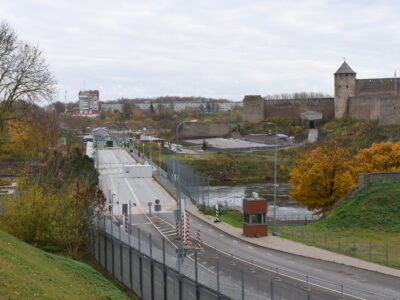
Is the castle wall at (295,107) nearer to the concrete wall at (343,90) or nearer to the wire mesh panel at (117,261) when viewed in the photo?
the concrete wall at (343,90)

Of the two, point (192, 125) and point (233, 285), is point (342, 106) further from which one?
point (233, 285)

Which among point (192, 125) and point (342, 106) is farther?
point (192, 125)

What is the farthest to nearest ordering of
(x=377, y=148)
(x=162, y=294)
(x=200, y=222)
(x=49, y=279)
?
(x=377, y=148)
(x=200, y=222)
(x=162, y=294)
(x=49, y=279)

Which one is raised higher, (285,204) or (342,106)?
(342,106)

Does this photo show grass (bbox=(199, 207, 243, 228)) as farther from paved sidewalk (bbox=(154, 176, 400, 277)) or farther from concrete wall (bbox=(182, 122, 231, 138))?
concrete wall (bbox=(182, 122, 231, 138))

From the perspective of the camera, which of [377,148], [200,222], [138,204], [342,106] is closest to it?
[200,222]

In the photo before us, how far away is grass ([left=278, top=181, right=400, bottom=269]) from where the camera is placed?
27.3 m

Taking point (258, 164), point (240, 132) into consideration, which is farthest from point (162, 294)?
point (240, 132)

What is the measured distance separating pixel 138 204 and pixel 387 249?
912 inches

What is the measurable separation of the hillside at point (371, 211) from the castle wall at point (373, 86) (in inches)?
2891

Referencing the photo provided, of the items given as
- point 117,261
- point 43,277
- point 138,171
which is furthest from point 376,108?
point 43,277

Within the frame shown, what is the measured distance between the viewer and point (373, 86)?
108m

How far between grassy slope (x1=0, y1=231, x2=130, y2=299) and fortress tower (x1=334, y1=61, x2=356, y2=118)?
90926 millimetres

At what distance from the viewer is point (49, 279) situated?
17.7 meters
